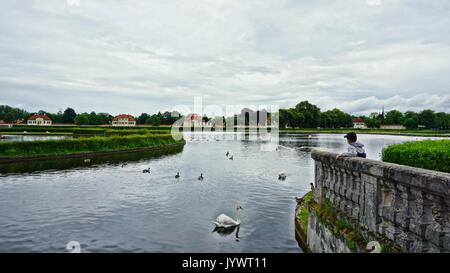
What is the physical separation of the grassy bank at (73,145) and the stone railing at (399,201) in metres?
40.7

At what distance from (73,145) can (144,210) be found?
32771mm

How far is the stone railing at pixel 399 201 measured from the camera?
5.69 meters

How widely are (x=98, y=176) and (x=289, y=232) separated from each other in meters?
20.8

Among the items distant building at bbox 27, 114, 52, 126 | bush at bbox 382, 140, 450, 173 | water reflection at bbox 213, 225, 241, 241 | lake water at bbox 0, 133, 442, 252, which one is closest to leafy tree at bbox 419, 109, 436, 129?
lake water at bbox 0, 133, 442, 252

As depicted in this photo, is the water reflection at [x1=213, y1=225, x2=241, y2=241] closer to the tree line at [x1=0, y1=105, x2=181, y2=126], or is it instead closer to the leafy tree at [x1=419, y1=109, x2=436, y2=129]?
the tree line at [x1=0, y1=105, x2=181, y2=126]

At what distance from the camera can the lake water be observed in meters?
14.4

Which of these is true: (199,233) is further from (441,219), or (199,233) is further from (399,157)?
(441,219)

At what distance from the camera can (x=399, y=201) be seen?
22.0 ft

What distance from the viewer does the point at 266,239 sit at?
14828mm

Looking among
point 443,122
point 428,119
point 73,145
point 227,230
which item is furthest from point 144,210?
point 443,122

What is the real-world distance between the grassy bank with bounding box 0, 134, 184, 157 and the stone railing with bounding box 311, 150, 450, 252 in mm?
40695

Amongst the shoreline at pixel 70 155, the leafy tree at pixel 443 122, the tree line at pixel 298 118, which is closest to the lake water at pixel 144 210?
the shoreline at pixel 70 155

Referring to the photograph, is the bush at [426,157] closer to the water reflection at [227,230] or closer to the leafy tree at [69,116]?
the water reflection at [227,230]
